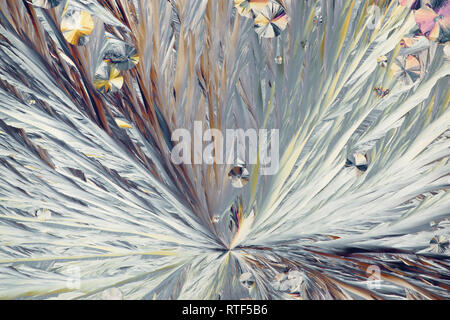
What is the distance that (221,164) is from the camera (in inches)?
17.7

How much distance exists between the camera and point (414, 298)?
44 cm

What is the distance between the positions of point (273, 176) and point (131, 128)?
0.19 metres

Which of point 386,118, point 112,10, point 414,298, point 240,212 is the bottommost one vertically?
point 414,298

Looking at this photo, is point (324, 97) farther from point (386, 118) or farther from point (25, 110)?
point (25, 110)

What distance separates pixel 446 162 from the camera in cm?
44

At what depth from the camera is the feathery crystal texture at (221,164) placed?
16.6 inches

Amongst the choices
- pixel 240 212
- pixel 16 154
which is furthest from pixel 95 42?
pixel 240 212

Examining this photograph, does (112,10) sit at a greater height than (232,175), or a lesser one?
greater

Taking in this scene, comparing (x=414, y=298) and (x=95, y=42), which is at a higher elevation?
(x=95, y=42)

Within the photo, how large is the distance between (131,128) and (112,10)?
0.47ft

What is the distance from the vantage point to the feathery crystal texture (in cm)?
42

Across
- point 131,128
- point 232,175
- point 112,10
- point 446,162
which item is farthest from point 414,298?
point 112,10

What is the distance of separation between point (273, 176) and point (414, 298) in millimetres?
238

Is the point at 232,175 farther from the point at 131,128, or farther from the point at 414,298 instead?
the point at 414,298
